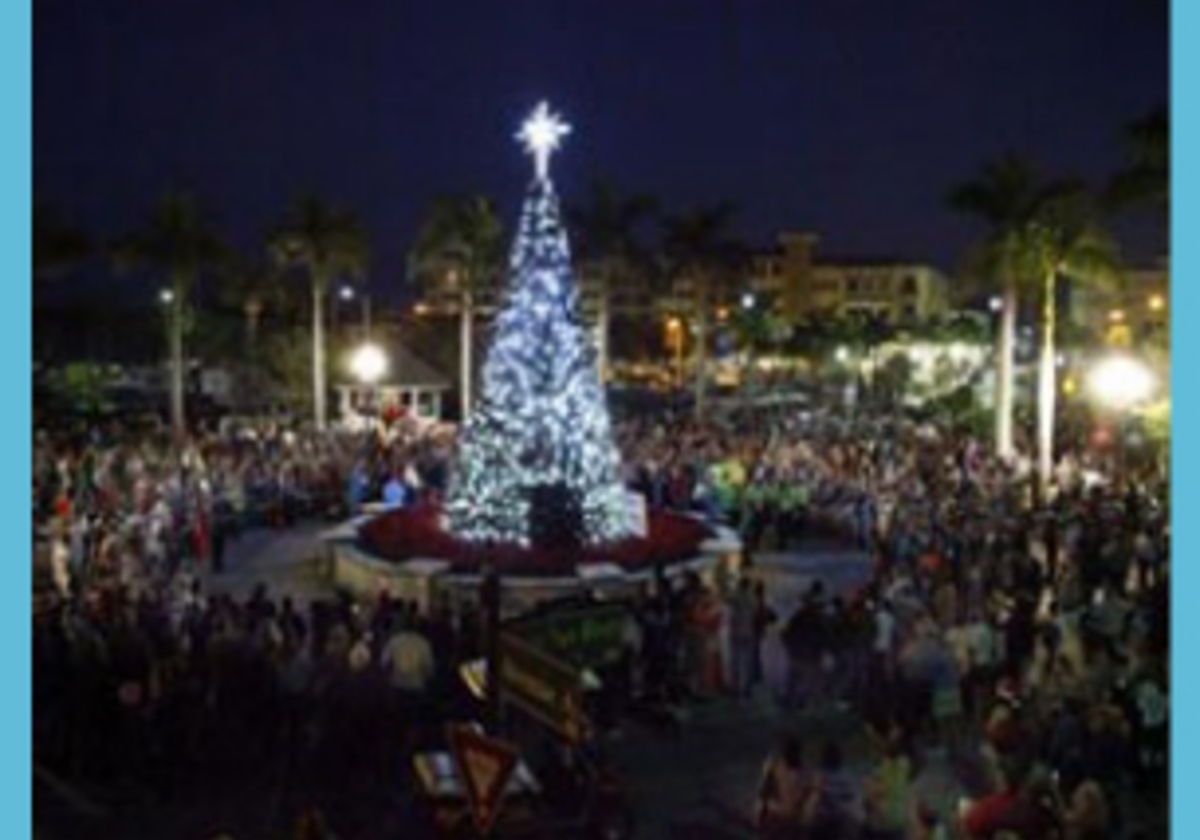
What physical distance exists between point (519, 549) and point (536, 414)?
1.98 m

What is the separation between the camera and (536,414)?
20812mm

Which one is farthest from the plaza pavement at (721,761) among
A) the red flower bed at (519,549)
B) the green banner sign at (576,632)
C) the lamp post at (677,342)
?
the lamp post at (677,342)

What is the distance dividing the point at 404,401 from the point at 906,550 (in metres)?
33.8

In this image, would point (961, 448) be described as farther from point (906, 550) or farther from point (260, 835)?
point (260, 835)

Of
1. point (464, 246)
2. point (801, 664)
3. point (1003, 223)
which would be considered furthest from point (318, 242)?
point (801, 664)

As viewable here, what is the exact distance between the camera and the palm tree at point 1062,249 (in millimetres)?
32500

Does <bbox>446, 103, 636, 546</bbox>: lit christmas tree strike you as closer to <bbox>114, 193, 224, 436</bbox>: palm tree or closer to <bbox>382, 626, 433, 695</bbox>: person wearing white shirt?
<bbox>382, 626, 433, 695</bbox>: person wearing white shirt

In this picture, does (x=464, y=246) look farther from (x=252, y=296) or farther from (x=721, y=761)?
(x=721, y=761)

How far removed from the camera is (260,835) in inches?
438

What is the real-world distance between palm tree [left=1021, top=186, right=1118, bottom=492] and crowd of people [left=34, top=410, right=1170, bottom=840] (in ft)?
37.7

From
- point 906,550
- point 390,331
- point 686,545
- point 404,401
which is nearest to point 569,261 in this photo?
point 686,545

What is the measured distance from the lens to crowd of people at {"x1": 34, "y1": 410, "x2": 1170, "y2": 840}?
397 inches

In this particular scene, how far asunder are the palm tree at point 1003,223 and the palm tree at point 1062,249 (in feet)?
1.14

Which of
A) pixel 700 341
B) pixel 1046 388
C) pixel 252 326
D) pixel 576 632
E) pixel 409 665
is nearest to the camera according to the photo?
pixel 576 632
